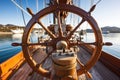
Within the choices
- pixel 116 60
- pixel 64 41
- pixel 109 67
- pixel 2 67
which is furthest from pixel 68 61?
pixel 109 67

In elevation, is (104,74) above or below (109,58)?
below

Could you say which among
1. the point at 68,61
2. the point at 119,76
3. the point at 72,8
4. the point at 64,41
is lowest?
the point at 119,76

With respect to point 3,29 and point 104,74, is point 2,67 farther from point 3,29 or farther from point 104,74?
point 3,29

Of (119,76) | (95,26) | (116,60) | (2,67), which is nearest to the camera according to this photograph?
(95,26)

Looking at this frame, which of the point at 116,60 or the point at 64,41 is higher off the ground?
the point at 64,41

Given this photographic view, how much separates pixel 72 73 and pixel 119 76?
165 centimetres

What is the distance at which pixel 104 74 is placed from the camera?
2.51 metres

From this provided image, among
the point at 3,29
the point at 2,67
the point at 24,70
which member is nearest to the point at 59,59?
the point at 2,67

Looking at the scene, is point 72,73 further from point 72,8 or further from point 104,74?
point 104,74

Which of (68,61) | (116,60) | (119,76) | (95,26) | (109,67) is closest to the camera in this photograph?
(68,61)

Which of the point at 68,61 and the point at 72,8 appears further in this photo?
the point at 72,8

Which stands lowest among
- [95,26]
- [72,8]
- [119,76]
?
→ [119,76]

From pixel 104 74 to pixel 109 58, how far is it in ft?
1.84

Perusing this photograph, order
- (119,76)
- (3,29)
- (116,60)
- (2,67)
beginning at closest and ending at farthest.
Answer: (2,67) < (119,76) < (116,60) < (3,29)
